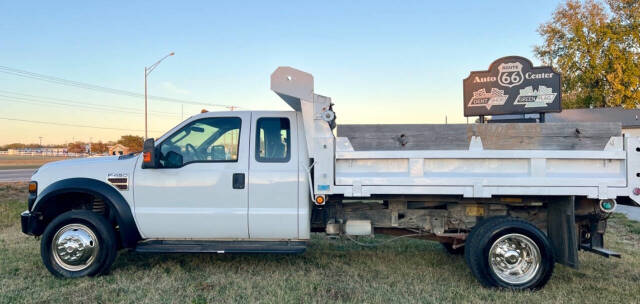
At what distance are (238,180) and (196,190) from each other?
1.61 feet

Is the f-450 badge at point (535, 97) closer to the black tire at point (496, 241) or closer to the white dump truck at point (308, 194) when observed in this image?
the white dump truck at point (308, 194)

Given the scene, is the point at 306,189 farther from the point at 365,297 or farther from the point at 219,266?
the point at 219,266

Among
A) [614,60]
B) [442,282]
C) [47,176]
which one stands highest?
[614,60]

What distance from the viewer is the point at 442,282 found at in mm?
4824

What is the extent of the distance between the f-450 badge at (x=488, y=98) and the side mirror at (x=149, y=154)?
16.8ft

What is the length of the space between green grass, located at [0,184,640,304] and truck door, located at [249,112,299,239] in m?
0.60

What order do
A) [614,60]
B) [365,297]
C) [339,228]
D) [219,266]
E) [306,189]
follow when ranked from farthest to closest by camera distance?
[614,60]
[219,266]
[339,228]
[306,189]
[365,297]

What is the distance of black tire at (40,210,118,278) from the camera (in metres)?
4.82

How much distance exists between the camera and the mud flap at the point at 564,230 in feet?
14.7

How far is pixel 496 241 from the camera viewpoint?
454cm

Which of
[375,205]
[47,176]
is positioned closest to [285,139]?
[375,205]

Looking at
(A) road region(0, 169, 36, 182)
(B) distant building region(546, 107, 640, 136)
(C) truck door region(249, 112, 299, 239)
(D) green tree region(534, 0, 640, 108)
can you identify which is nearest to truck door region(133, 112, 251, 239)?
(C) truck door region(249, 112, 299, 239)

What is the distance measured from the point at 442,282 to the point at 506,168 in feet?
4.79

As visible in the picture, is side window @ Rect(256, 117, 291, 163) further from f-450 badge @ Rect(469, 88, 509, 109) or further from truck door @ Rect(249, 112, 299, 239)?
f-450 badge @ Rect(469, 88, 509, 109)
